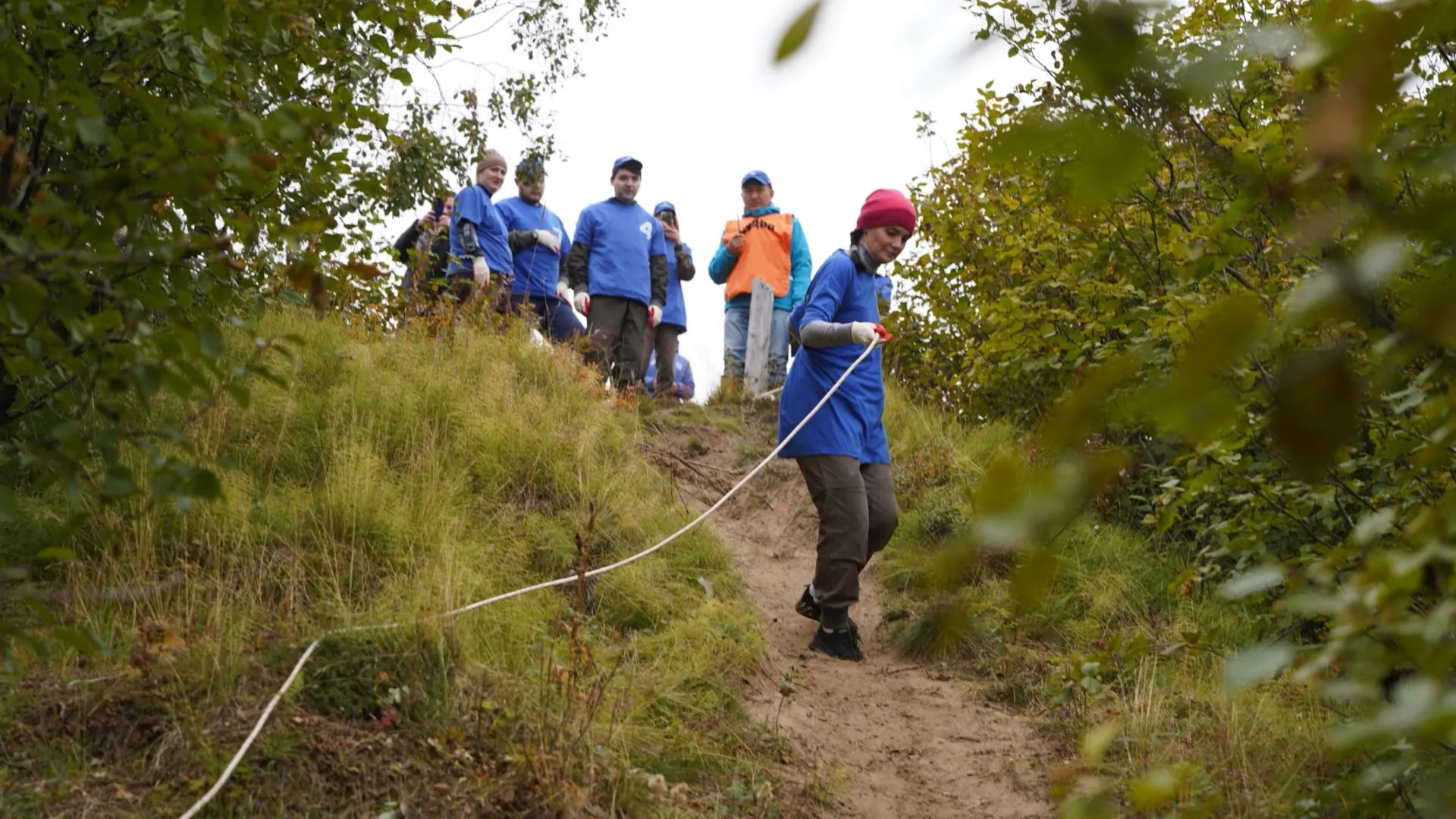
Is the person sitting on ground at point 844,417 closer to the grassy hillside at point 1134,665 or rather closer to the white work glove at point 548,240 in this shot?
the grassy hillside at point 1134,665

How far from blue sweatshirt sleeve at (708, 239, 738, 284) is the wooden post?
15.4 inches

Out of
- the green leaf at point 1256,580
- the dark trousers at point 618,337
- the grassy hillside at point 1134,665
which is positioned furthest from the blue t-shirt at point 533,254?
the green leaf at point 1256,580

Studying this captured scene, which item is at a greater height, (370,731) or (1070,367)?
(1070,367)

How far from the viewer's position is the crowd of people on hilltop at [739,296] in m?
6.59

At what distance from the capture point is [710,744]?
484 centimetres

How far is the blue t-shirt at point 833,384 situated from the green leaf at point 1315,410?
581cm

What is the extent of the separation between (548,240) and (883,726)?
6.42 m

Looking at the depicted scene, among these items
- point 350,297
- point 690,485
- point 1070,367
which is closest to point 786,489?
point 690,485

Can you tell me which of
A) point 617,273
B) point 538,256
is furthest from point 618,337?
point 538,256

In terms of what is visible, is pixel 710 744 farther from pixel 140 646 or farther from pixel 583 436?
pixel 583 436

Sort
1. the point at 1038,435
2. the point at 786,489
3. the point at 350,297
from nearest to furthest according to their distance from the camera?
the point at 1038,435 < the point at 350,297 < the point at 786,489

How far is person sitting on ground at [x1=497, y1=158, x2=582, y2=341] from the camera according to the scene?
36.2 ft

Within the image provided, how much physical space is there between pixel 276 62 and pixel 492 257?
6.41 m

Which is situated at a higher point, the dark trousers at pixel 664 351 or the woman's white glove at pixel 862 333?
the dark trousers at pixel 664 351
